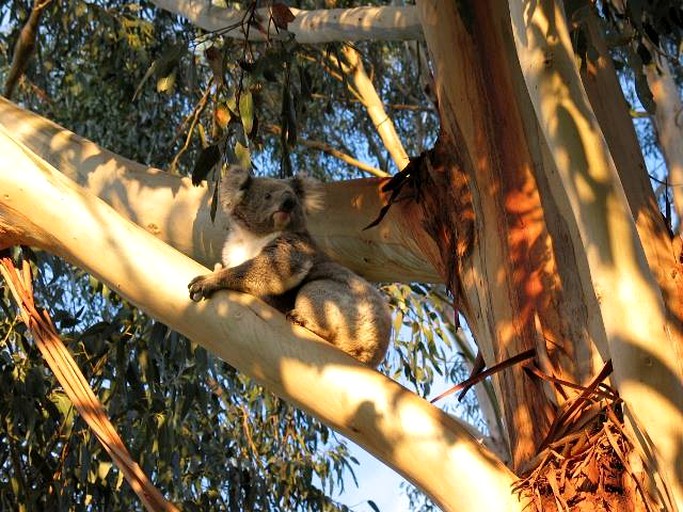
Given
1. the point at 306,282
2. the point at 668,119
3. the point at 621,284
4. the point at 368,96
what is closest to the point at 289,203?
the point at 306,282

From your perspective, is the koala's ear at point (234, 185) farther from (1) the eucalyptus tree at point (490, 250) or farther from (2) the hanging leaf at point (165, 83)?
(2) the hanging leaf at point (165, 83)

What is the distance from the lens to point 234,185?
327cm

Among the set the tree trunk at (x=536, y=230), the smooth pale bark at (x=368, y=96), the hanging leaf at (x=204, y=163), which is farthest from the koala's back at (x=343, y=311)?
the smooth pale bark at (x=368, y=96)

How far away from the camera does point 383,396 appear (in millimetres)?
1761

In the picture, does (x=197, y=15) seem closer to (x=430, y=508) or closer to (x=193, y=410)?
(x=193, y=410)

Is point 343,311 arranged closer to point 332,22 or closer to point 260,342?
point 260,342

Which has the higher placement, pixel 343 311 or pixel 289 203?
pixel 289 203

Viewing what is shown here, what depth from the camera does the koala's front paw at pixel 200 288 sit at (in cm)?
192

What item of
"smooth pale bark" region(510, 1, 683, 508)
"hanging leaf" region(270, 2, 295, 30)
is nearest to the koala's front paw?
"smooth pale bark" region(510, 1, 683, 508)

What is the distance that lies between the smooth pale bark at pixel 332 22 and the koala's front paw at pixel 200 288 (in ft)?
5.09

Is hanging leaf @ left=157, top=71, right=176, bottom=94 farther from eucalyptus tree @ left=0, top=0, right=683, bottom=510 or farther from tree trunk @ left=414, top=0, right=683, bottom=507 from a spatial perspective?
tree trunk @ left=414, top=0, right=683, bottom=507

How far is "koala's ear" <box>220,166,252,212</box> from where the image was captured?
324 cm

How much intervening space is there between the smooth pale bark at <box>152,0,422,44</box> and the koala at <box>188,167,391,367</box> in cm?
64

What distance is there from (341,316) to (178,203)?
0.56 metres
